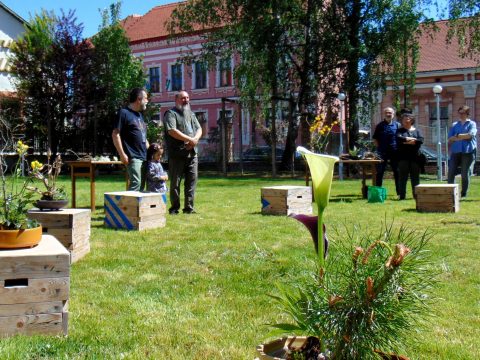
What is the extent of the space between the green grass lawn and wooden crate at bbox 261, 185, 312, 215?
100cm

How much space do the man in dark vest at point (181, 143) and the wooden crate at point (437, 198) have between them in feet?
12.8

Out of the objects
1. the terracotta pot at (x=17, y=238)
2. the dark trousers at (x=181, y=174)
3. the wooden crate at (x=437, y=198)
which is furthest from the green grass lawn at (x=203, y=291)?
the wooden crate at (x=437, y=198)

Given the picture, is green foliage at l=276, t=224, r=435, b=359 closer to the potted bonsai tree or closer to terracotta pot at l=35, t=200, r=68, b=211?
the potted bonsai tree

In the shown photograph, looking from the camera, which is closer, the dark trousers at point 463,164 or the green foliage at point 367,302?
the green foliage at point 367,302

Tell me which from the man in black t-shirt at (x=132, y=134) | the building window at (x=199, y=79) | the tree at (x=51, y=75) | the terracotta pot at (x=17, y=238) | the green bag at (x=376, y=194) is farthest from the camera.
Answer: the building window at (x=199, y=79)

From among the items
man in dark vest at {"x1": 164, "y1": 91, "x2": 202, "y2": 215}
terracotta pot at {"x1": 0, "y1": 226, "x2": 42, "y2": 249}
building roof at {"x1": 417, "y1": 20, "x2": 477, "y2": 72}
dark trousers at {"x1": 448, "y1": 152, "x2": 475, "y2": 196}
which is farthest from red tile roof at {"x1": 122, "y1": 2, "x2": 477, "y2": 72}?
terracotta pot at {"x1": 0, "y1": 226, "x2": 42, "y2": 249}

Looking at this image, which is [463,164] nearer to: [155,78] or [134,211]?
[134,211]

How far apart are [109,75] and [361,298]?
29.7 metres

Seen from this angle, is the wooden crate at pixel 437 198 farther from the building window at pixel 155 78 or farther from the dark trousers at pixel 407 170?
the building window at pixel 155 78

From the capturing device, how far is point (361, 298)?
6.15 ft

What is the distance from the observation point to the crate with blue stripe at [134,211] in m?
7.57

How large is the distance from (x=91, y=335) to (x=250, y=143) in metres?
24.2

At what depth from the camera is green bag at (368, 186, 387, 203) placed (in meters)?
11.4

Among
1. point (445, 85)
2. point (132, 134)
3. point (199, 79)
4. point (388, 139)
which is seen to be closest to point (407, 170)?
point (388, 139)
